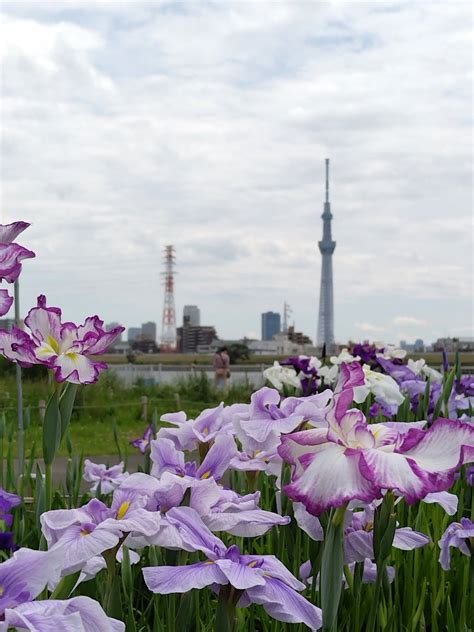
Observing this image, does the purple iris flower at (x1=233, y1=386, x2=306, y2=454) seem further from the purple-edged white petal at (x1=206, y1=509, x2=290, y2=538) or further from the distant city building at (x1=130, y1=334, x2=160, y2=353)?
the distant city building at (x1=130, y1=334, x2=160, y2=353)

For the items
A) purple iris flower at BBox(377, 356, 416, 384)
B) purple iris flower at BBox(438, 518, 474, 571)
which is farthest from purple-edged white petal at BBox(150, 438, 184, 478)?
purple iris flower at BBox(377, 356, 416, 384)

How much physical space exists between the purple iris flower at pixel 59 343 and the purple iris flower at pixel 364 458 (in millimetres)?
460

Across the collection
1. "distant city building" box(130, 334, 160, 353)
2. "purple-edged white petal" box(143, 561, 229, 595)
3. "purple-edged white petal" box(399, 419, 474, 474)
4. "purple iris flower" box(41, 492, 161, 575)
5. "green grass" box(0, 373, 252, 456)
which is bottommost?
"distant city building" box(130, 334, 160, 353)

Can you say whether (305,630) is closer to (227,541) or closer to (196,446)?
(196,446)

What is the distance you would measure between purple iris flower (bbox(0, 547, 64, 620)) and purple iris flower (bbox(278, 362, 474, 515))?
30 cm

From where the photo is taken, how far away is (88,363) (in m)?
1.36

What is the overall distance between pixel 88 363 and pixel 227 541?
931 millimetres

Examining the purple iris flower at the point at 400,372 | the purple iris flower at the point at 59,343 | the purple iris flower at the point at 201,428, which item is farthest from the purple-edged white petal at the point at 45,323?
the purple iris flower at the point at 400,372

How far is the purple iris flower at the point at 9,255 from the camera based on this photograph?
3.80 ft

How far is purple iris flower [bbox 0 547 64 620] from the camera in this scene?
771 mm

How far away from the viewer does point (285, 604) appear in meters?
0.98

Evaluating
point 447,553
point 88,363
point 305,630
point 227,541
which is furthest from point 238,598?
point 227,541

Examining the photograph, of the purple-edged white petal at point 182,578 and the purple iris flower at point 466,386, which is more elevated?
the purple iris flower at point 466,386

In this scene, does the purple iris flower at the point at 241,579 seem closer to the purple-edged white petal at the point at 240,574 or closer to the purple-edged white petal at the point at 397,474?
the purple-edged white petal at the point at 240,574
